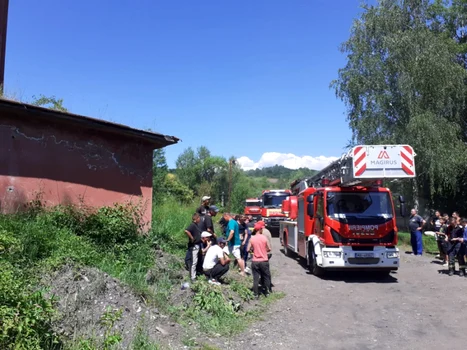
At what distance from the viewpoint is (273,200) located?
27562 millimetres

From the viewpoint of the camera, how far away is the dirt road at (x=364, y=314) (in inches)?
270

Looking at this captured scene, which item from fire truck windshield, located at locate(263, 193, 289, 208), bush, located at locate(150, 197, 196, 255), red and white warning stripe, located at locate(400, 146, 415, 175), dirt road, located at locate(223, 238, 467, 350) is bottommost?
dirt road, located at locate(223, 238, 467, 350)

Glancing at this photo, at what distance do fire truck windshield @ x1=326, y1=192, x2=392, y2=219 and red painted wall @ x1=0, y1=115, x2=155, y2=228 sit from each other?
208 inches

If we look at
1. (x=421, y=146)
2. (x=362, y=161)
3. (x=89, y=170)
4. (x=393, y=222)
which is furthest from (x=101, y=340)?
(x=421, y=146)

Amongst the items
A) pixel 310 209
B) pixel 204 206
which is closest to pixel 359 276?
pixel 310 209

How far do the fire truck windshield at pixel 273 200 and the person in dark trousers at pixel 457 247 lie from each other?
14558 mm

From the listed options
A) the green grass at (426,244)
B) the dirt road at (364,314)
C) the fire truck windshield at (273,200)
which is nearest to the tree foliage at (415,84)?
the green grass at (426,244)

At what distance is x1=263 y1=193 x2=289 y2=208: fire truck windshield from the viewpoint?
27.3 metres

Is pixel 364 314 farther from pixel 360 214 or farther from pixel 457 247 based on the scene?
pixel 457 247

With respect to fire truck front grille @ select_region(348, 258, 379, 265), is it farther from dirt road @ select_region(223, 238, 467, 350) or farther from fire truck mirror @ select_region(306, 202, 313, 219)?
fire truck mirror @ select_region(306, 202, 313, 219)

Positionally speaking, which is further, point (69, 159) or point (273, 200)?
point (273, 200)

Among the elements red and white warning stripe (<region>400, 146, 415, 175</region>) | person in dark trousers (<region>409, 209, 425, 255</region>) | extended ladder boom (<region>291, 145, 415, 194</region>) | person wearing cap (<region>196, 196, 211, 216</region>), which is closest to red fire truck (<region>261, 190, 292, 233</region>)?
person in dark trousers (<region>409, 209, 425, 255</region>)

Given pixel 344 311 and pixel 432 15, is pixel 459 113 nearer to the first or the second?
pixel 432 15

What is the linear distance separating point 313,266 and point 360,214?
2.30 meters
